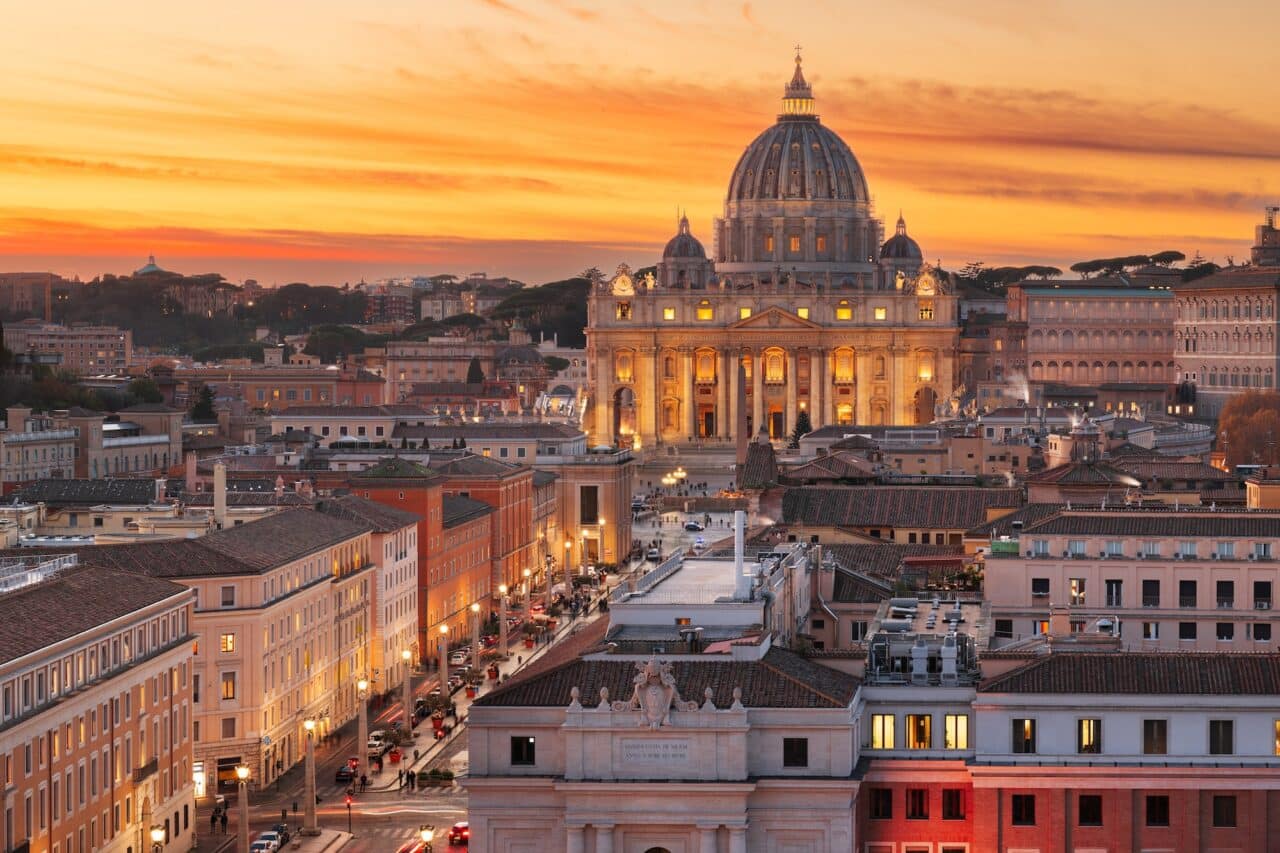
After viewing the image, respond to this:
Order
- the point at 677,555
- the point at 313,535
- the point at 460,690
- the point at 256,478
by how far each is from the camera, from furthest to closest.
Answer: the point at 256,478, the point at 460,690, the point at 313,535, the point at 677,555

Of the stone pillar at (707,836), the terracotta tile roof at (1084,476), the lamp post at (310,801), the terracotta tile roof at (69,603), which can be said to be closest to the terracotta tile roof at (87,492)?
the terracotta tile roof at (1084,476)

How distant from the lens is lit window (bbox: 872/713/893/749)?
4719 centimetres

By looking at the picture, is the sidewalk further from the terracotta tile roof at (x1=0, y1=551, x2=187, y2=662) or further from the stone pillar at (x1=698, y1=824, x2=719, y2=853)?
the stone pillar at (x1=698, y1=824, x2=719, y2=853)

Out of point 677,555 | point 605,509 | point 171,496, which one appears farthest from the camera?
point 605,509

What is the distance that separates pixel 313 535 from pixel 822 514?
1558cm

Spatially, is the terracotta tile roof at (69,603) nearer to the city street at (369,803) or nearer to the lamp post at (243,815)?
the lamp post at (243,815)

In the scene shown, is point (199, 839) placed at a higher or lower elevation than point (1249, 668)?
lower

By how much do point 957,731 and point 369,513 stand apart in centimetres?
4098

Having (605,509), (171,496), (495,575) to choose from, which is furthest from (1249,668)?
(605,509)

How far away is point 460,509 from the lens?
4053 inches

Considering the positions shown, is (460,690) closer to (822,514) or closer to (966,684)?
(822,514)

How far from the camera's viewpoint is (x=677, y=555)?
6141cm

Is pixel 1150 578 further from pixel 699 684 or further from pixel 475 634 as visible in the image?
pixel 475 634

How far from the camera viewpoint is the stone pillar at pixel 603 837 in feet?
148
